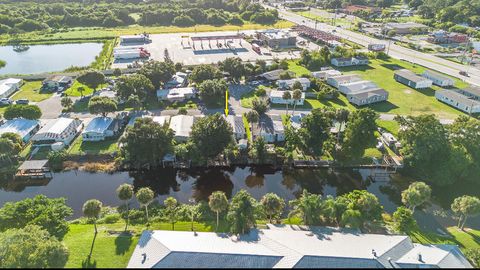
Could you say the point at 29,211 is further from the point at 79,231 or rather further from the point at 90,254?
the point at 90,254

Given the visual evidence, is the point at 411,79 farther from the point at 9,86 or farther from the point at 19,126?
the point at 9,86

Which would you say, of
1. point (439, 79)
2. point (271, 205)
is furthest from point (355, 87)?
point (271, 205)

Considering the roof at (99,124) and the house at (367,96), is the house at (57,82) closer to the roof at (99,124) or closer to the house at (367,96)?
the roof at (99,124)

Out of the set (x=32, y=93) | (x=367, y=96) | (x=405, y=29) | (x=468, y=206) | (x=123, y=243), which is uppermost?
(x=405, y=29)

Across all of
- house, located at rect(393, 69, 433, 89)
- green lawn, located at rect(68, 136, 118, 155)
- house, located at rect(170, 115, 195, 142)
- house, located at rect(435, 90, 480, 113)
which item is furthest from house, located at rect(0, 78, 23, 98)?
house, located at rect(435, 90, 480, 113)

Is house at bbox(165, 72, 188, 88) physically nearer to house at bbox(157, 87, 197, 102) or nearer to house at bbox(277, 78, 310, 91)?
house at bbox(157, 87, 197, 102)

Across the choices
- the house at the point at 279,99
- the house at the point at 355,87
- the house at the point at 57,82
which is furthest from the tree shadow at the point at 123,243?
the house at the point at 57,82
